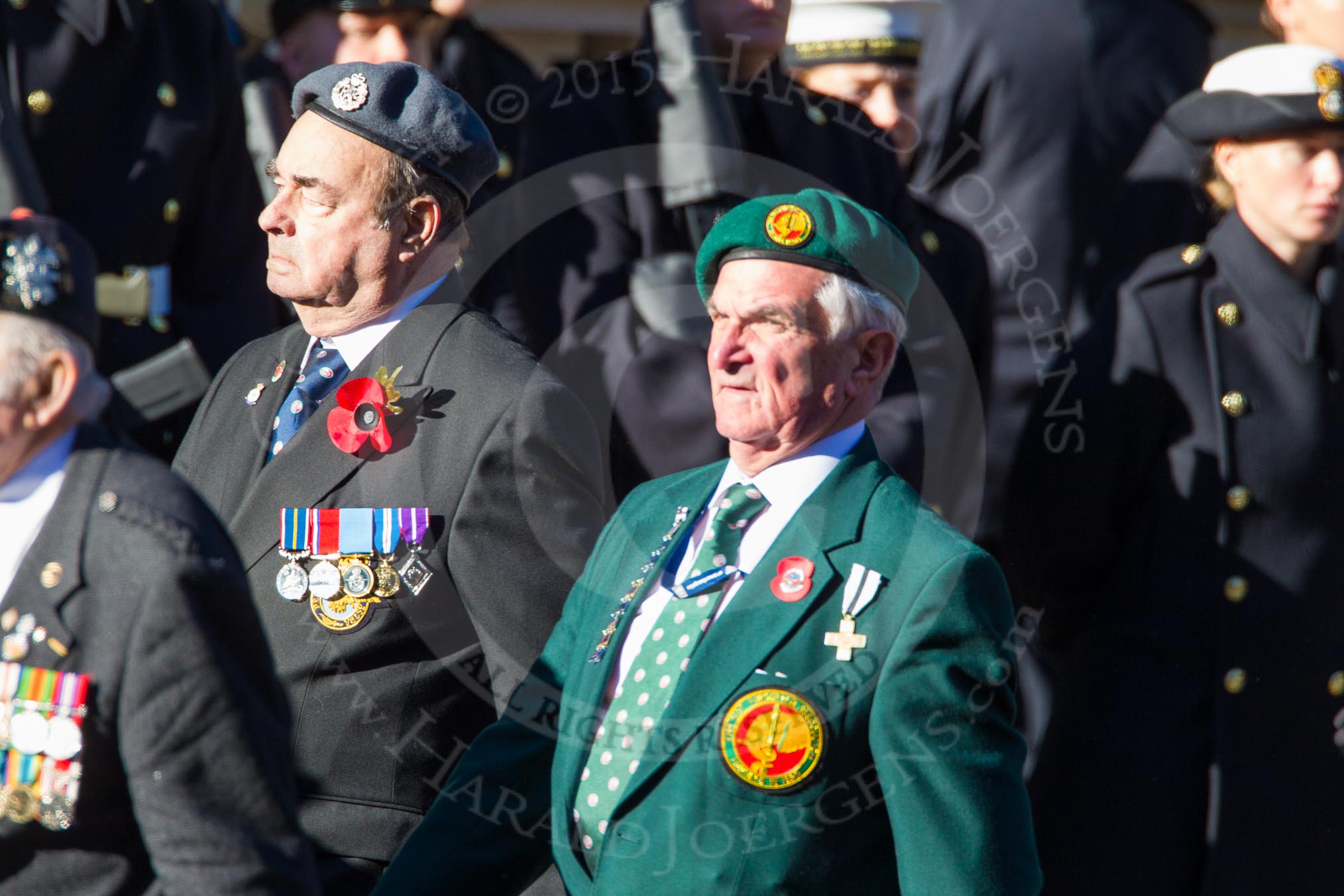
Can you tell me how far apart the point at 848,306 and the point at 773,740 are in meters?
0.77

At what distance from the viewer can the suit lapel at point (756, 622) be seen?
315 centimetres

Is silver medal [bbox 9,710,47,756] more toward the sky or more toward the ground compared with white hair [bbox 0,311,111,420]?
more toward the ground

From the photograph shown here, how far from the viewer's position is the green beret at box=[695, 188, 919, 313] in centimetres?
336

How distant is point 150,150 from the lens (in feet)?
16.6

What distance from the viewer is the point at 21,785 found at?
8.50ft

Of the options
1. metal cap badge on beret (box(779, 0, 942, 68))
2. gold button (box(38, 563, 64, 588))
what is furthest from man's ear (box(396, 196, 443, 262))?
metal cap badge on beret (box(779, 0, 942, 68))

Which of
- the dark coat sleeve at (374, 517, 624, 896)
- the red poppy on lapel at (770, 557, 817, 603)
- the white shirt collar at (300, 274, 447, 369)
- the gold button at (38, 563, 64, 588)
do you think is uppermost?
the white shirt collar at (300, 274, 447, 369)

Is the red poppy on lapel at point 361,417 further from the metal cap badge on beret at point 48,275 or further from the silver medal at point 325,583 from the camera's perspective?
the metal cap badge on beret at point 48,275

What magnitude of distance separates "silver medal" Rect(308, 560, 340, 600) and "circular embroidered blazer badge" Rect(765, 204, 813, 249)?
102 centimetres

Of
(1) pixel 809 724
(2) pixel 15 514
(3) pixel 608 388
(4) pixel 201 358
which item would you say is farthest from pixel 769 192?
(2) pixel 15 514

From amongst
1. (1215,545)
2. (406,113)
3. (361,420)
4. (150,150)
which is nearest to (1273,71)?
(1215,545)

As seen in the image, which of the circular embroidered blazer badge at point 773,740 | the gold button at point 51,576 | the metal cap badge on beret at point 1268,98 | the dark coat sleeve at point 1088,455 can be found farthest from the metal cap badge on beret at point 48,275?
the metal cap badge on beret at point 1268,98

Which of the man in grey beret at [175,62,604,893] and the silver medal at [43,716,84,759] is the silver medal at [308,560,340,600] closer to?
the man in grey beret at [175,62,604,893]

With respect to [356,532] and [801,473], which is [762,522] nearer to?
[801,473]
